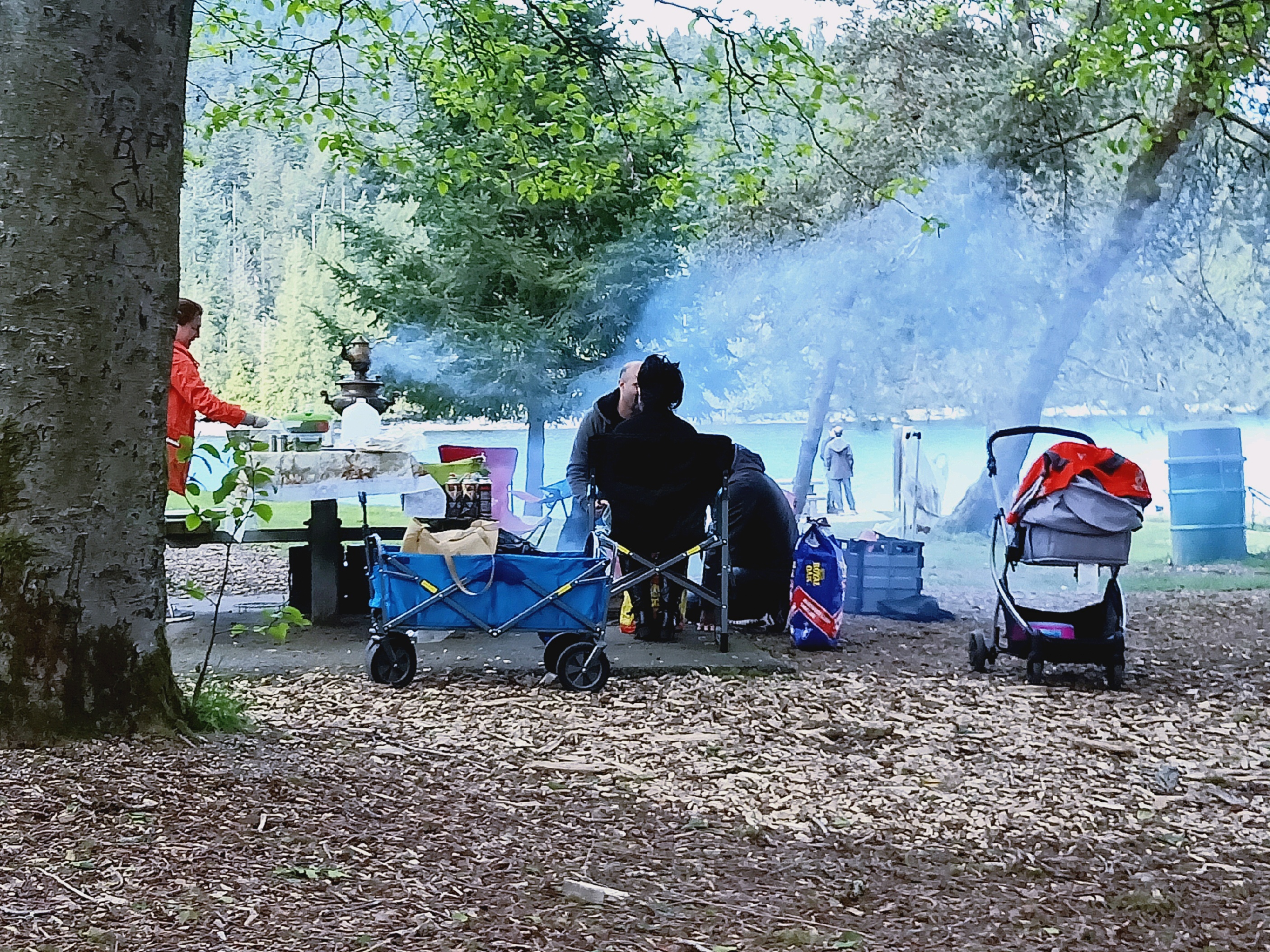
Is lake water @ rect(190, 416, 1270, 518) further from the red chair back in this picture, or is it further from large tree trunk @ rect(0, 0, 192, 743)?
large tree trunk @ rect(0, 0, 192, 743)

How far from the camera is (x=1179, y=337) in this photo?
12711mm

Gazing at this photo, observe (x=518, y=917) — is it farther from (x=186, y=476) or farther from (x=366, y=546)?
(x=366, y=546)

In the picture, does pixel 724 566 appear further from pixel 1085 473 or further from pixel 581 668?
pixel 1085 473

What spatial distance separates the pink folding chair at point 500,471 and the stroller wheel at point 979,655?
264 cm

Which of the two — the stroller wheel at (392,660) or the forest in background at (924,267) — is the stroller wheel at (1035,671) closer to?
the stroller wheel at (392,660)

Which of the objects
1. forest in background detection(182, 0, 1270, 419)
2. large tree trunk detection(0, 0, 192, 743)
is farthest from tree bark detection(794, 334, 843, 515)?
large tree trunk detection(0, 0, 192, 743)

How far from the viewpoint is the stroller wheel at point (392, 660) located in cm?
459

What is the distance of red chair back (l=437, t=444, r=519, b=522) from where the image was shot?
7219 millimetres

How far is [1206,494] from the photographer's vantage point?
9922 millimetres

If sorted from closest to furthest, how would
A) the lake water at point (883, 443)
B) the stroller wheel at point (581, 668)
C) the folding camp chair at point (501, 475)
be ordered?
the stroller wheel at point (581, 668)
the folding camp chair at point (501, 475)
the lake water at point (883, 443)

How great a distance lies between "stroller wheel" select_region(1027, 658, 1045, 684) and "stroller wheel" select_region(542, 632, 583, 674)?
5.98 feet

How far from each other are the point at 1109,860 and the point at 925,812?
500 mm

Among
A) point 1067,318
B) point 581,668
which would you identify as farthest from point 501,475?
point 1067,318

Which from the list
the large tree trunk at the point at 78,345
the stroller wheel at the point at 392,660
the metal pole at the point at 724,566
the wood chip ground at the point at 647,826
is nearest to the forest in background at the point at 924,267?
the metal pole at the point at 724,566
